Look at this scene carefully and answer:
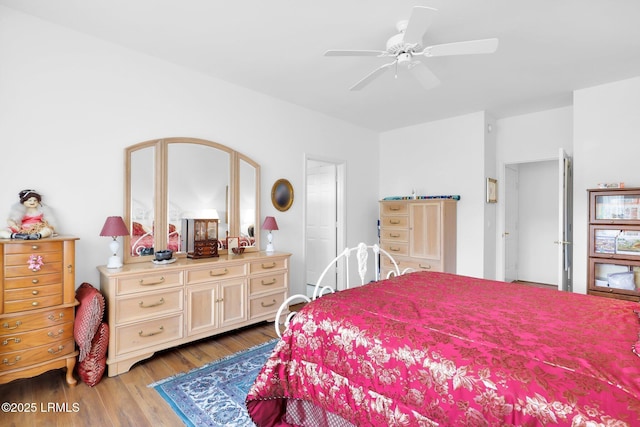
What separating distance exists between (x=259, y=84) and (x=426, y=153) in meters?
2.92

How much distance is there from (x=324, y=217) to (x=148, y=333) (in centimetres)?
325

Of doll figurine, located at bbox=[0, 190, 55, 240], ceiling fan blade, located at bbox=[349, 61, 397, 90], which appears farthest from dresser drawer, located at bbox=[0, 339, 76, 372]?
Result: ceiling fan blade, located at bbox=[349, 61, 397, 90]

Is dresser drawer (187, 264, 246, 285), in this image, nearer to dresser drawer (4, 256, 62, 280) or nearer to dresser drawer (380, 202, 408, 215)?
dresser drawer (4, 256, 62, 280)

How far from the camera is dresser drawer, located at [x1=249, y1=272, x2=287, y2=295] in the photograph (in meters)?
3.41

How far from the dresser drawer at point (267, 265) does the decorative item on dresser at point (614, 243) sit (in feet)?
10.9

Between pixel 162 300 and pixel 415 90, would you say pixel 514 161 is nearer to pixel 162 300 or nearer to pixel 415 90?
pixel 415 90

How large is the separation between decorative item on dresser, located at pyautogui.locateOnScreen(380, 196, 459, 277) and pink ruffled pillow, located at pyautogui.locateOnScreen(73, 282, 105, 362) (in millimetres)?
3796

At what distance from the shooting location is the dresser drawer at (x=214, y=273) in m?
2.96

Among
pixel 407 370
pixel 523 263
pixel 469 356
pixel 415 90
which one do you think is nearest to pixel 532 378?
pixel 469 356

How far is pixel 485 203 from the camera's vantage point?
4.72 m

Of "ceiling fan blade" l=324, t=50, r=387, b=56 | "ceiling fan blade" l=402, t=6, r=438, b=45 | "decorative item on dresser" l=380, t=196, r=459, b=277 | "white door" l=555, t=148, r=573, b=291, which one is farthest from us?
"decorative item on dresser" l=380, t=196, r=459, b=277

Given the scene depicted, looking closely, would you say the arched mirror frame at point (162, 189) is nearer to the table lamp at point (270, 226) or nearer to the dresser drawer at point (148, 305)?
the table lamp at point (270, 226)

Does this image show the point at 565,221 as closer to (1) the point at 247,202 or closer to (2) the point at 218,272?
(1) the point at 247,202

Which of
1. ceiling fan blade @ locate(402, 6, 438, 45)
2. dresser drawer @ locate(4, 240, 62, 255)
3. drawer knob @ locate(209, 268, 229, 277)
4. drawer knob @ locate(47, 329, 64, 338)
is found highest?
ceiling fan blade @ locate(402, 6, 438, 45)
